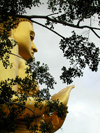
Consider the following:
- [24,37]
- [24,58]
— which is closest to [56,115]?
[24,58]

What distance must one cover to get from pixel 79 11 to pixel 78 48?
99 centimetres

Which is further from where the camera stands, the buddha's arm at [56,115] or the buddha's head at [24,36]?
the buddha's head at [24,36]

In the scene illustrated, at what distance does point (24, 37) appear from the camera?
947 cm

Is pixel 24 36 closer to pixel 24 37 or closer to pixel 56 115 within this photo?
pixel 24 37

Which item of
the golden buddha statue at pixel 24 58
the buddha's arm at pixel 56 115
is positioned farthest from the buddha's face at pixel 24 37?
the buddha's arm at pixel 56 115

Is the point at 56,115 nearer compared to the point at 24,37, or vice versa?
the point at 56,115

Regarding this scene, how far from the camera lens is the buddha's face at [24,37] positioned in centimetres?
941

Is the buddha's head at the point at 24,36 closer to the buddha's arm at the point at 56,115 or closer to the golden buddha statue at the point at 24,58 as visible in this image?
the golden buddha statue at the point at 24,58

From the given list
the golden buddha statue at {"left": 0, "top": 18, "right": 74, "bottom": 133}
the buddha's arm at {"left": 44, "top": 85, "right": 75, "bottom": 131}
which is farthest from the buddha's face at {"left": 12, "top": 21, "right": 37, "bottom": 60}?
the buddha's arm at {"left": 44, "top": 85, "right": 75, "bottom": 131}

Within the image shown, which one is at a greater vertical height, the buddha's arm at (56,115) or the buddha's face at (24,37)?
the buddha's face at (24,37)

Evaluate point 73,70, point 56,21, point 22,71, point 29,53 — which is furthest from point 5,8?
point 29,53

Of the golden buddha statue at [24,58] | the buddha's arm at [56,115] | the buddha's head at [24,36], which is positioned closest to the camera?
the golden buddha statue at [24,58]

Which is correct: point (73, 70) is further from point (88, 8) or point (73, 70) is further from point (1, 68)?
point (1, 68)

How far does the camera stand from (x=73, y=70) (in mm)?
6156
